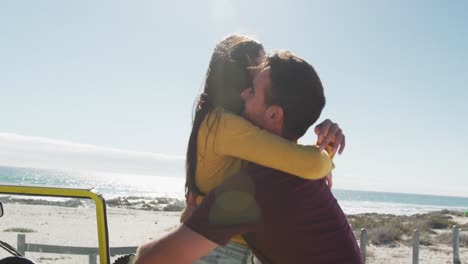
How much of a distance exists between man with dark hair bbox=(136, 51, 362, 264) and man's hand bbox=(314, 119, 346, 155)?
0.26 meters

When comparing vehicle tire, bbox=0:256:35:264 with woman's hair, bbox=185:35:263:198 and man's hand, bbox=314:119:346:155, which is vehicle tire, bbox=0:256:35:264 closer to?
woman's hair, bbox=185:35:263:198

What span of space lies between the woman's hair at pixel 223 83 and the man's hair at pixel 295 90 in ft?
1.23

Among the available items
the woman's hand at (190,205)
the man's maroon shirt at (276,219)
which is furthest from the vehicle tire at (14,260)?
the man's maroon shirt at (276,219)

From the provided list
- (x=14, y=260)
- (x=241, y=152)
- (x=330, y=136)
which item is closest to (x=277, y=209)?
(x=241, y=152)

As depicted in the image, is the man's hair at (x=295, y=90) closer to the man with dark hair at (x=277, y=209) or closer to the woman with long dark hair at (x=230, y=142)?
the man with dark hair at (x=277, y=209)

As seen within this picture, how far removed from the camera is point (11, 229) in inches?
135

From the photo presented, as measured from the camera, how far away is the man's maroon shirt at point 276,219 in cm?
170

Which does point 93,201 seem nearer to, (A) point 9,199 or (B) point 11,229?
(A) point 9,199

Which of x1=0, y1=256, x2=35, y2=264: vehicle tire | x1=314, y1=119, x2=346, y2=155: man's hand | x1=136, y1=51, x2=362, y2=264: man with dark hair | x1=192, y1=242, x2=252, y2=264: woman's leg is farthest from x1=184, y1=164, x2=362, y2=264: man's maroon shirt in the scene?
x1=0, y1=256, x2=35, y2=264: vehicle tire

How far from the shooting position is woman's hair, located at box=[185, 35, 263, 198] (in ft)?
7.45

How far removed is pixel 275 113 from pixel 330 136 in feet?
1.29

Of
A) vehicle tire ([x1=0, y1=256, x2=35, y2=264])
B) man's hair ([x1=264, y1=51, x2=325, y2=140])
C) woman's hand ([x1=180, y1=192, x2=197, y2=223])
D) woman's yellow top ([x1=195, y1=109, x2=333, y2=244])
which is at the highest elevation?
man's hair ([x1=264, y1=51, x2=325, y2=140])

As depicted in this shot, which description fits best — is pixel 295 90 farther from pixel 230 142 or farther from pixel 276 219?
pixel 276 219

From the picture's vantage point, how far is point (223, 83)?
2.41 m
